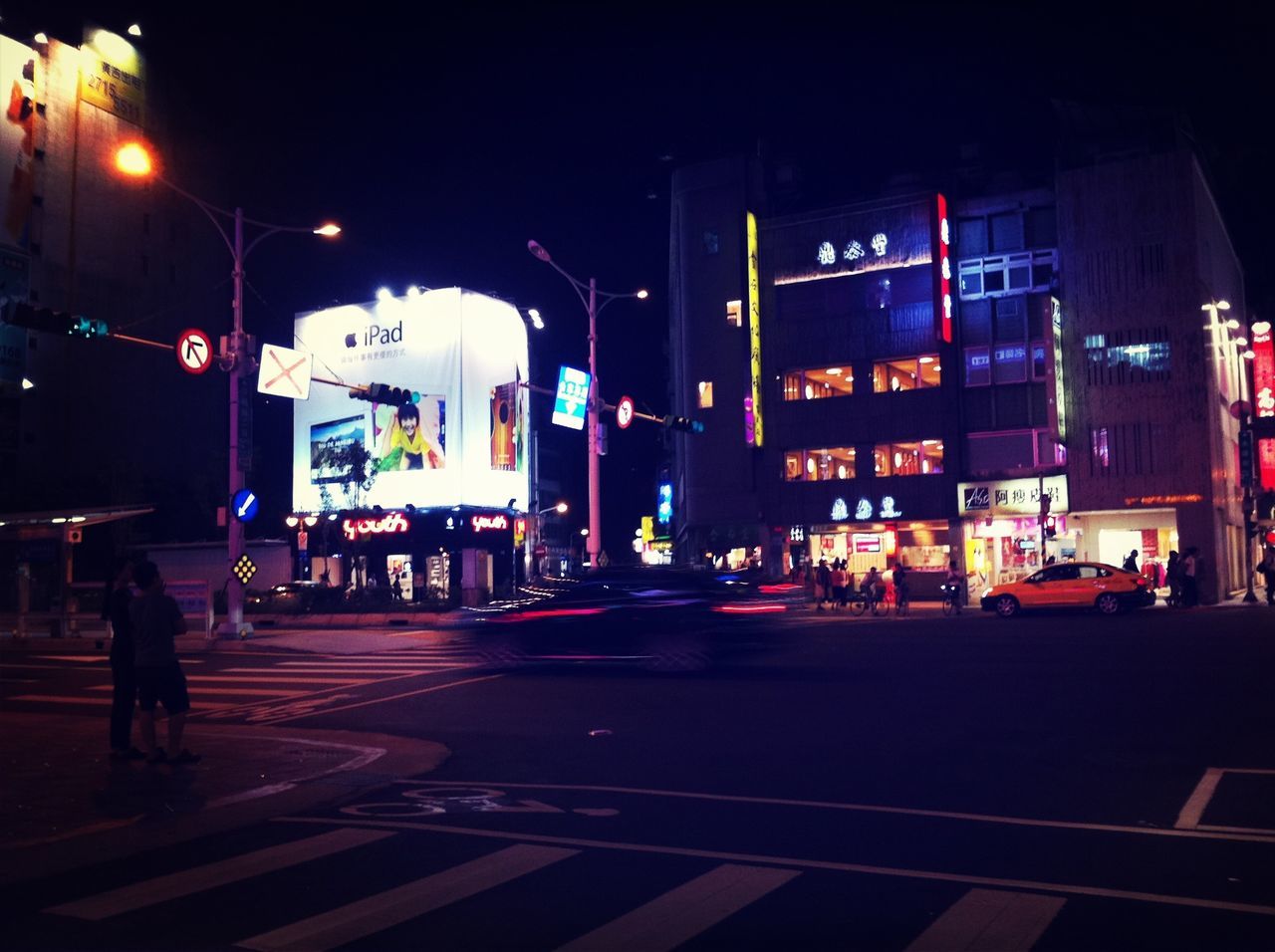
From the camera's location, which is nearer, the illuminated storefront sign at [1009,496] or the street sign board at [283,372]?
the street sign board at [283,372]

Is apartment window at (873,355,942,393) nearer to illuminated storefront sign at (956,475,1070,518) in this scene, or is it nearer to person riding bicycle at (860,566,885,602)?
illuminated storefront sign at (956,475,1070,518)

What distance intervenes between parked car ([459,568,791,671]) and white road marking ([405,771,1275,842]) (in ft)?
31.0

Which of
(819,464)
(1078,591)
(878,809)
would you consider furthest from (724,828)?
(819,464)

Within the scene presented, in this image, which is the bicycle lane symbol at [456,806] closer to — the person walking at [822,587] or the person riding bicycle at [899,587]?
the person riding bicycle at [899,587]

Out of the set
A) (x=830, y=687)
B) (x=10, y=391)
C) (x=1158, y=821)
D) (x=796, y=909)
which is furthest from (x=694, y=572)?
(x=10, y=391)

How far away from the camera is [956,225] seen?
47.3m

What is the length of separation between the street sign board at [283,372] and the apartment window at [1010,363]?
29392mm

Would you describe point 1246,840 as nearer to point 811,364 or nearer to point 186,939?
point 186,939

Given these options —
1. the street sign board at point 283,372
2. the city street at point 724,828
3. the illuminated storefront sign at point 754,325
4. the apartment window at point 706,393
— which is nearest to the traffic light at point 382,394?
the street sign board at point 283,372

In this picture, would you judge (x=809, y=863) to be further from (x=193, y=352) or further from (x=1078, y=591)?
(x=1078, y=591)

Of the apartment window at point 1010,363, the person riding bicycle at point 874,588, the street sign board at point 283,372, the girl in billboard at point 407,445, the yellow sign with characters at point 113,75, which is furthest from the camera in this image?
the yellow sign with characters at point 113,75

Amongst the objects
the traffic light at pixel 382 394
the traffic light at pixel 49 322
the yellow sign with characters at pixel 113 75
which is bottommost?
the traffic light at pixel 382 394

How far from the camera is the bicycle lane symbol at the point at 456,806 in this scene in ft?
27.6

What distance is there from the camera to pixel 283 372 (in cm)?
2862
